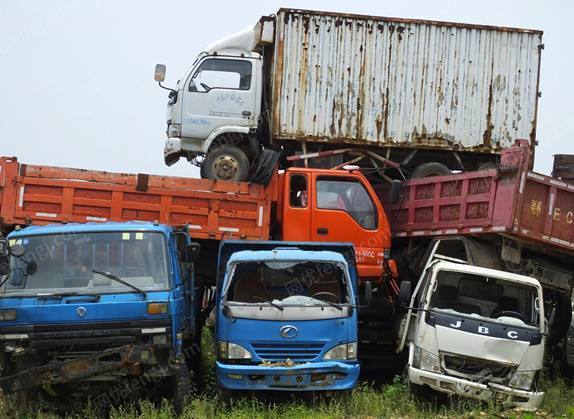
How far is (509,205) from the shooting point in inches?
465

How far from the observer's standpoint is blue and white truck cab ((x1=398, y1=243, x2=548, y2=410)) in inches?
390

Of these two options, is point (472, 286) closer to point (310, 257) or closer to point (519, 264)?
point (519, 264)

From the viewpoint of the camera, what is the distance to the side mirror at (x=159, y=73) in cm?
1501

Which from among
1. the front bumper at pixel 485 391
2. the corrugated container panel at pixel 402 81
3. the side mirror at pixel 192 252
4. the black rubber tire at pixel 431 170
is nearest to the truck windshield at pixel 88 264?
the side mirror at pixel 192 252

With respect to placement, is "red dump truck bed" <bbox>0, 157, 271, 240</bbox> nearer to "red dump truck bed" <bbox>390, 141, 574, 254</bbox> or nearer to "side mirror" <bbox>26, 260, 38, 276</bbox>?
"red dump truck bed" <bbox>390, 141, 574, 254</bbox>

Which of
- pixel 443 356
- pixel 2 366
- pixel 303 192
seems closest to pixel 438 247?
pixel 303 192

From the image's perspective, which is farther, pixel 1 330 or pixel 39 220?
pixel 39 220

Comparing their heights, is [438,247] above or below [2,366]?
above

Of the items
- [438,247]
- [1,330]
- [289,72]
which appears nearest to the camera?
[1,330]

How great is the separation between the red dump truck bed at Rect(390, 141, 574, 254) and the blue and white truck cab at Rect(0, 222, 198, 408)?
491cm

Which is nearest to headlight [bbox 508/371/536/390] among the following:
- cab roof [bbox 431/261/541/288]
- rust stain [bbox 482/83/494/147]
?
cab roof [bbox 431/261/541/288]

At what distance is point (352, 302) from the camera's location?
9.94m

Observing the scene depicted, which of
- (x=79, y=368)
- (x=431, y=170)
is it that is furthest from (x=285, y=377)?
(x=431, y=170)

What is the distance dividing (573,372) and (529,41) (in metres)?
5.81
